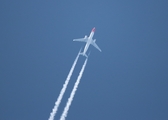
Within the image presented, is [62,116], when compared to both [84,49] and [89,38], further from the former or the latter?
[89,38]

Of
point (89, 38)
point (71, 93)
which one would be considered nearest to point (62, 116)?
point (71, 93)

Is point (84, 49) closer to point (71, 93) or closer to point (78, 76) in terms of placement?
point (78, 76)

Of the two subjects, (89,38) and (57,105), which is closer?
(57,105)

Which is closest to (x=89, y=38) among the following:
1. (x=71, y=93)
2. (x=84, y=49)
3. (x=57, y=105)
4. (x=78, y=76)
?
(x=84, y=49)

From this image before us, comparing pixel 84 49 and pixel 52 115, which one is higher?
pixel 84 49

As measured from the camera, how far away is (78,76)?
206 feet

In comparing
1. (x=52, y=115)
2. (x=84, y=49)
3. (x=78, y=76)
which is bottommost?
(x=52, y=115)

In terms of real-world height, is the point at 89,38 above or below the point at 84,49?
above

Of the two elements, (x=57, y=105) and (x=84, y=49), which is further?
(x=84, y=49)

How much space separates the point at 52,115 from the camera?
4931cm

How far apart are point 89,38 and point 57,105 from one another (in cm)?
2293

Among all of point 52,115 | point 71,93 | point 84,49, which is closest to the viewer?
point 52,115

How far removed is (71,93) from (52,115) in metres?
9.38

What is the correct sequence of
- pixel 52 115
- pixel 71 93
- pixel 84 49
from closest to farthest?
pixel 52 115 → pixel 71 93 → pixel 84 49
